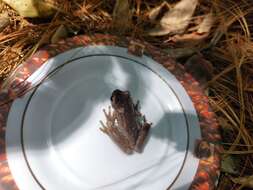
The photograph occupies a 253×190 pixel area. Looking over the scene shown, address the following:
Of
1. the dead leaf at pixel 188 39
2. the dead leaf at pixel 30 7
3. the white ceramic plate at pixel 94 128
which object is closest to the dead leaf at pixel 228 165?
the white ceramic plate at pixel 94 128

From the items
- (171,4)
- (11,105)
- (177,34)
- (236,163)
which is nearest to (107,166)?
(11,105)

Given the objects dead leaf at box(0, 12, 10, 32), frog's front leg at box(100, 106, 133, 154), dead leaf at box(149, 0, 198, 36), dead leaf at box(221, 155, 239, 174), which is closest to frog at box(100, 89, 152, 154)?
frog's front leg at box(100, 106, 133, 154)

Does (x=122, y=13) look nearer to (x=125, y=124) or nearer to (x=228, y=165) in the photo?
(x=125, y=124)

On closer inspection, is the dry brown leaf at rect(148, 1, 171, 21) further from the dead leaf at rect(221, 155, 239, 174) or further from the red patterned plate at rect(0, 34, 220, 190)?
the dead leaf at rect(221, 155, 239, 174)

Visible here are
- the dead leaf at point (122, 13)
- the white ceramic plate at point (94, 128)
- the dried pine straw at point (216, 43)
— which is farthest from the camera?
the dead leaf at point (122, 13)

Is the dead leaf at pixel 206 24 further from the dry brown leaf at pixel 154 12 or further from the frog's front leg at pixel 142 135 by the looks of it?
the frog's front leg at pixel 142 135
